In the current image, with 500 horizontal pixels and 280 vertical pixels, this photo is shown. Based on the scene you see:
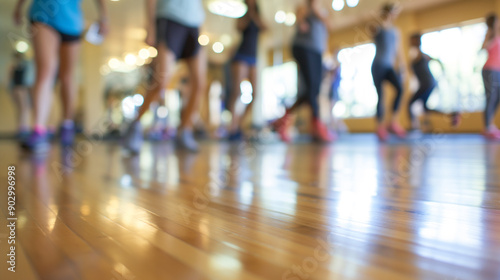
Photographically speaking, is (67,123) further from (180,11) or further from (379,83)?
(379,83)

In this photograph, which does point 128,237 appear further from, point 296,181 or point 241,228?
point 296,181

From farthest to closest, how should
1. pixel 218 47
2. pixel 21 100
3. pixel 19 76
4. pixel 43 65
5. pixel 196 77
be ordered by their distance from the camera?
pixel 218 47
pixel 21 100
pixel 19 76
pixel 196 77
pixel 43 65

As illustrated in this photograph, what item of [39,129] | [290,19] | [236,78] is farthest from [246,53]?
[290,19]

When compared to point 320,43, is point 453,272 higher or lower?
lower

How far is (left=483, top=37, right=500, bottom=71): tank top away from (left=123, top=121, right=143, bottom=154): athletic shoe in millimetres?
2865

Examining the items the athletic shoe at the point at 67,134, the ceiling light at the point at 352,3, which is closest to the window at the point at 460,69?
the ceiling light at the point at 352,3

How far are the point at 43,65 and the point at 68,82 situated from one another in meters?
0.40

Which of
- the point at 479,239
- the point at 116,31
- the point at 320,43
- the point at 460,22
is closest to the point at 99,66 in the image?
the point at 116,31

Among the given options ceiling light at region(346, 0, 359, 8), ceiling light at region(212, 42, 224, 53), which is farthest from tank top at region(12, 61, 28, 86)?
ceiling light at region(212, 42, 224, 53)

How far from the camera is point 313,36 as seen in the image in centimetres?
257

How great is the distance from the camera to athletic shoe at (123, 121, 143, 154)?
5.64 feet

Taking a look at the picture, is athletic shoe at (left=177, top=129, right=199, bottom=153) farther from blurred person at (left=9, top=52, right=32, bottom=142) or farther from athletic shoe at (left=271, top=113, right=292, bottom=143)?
blurred person at (left=9, top=52, right=32, bottom=142)

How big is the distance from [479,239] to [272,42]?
948 cm

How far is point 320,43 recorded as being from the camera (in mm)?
2602
